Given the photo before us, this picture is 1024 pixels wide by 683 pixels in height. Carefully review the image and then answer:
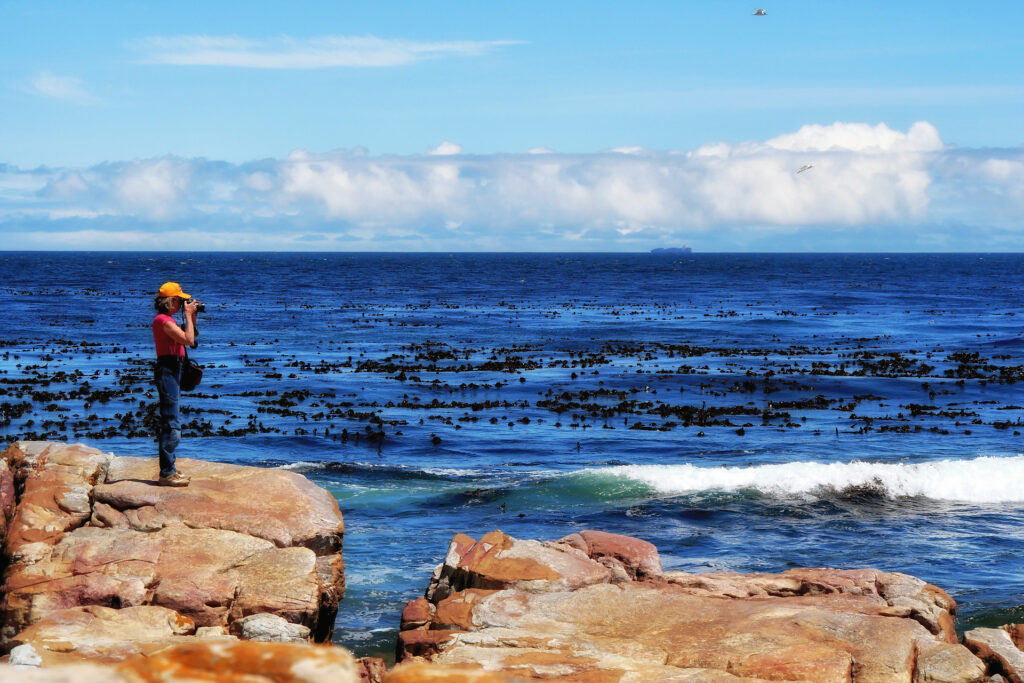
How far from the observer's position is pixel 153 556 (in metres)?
11.7

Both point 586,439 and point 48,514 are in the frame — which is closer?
point 48,514

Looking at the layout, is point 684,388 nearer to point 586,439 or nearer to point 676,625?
point 586,439

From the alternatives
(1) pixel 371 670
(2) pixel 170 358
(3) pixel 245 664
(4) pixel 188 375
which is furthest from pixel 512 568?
(3) pixel 245 664

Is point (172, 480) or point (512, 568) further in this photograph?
point (172, 480)

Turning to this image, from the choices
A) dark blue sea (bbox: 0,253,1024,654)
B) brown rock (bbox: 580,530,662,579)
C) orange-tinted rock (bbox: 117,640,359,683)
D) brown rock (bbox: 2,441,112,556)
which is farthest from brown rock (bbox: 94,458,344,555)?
orange-tinted rock (bbox: 117,640,359,683)

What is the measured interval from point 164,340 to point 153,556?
2.73 metres

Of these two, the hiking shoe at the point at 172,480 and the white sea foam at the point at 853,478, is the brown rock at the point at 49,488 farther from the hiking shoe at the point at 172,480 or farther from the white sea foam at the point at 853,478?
the white sea foam at the point at 853,478

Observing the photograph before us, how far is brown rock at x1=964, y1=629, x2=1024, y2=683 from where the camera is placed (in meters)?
10.3

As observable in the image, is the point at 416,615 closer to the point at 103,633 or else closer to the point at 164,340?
the point at 103,633

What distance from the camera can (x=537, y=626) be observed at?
420 inches

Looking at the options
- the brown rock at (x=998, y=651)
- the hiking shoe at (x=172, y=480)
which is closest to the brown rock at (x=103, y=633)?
the hiking shoe at (x=172, y=480)

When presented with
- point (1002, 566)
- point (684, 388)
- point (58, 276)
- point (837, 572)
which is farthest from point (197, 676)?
point (58, 276)

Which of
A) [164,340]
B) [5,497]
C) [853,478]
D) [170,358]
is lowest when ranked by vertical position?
[853,478]

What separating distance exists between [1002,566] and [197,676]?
16.3m
